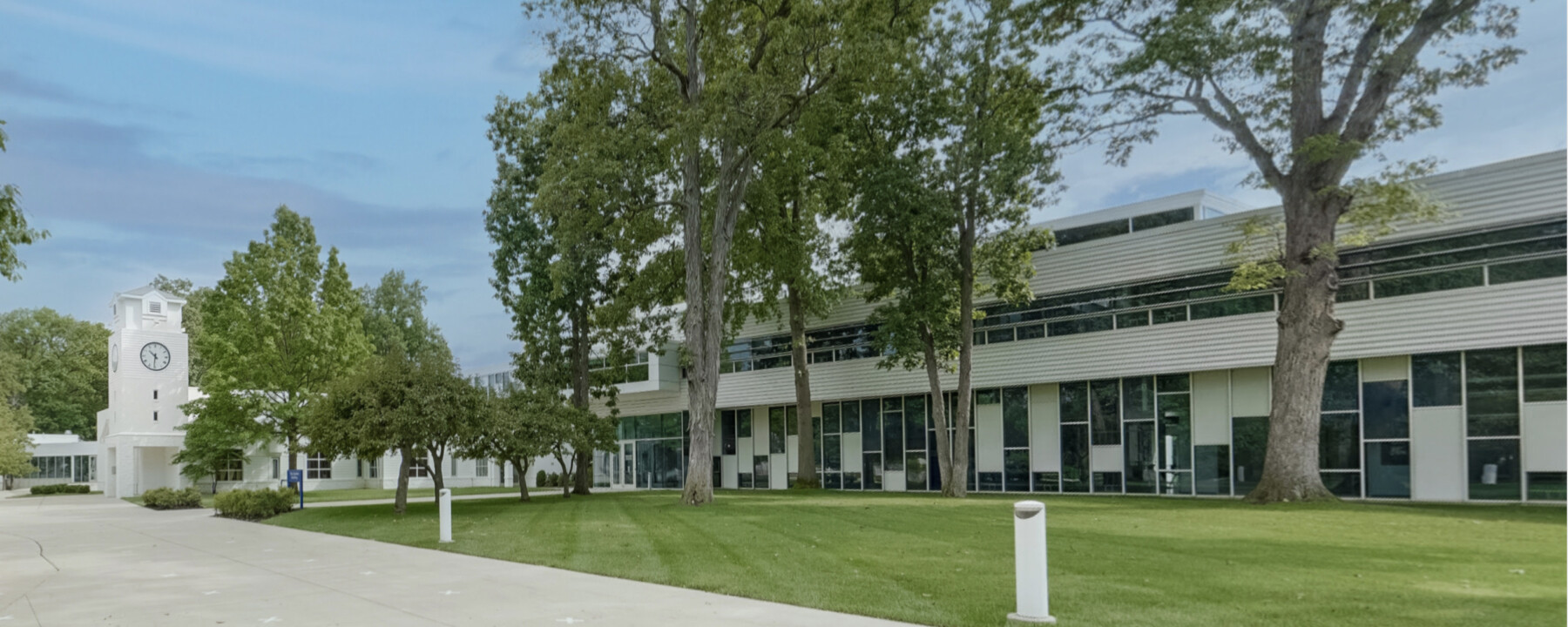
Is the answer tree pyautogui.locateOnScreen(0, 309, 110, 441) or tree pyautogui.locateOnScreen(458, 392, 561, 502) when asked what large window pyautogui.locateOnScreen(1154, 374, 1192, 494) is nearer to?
tree pyautogui.locateOnScreen(458, 392, 561, 502)

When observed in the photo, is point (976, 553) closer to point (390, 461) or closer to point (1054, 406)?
point (1054, 406)

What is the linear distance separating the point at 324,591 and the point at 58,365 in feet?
265

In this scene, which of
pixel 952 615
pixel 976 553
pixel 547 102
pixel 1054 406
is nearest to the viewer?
pixel 952 615

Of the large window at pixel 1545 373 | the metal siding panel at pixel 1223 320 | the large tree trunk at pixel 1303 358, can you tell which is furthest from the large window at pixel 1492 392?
the large tree trunk at pixel 1303 358

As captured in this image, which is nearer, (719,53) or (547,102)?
(719,53)

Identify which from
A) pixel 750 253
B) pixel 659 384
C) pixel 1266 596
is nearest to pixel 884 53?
pixel 750 253

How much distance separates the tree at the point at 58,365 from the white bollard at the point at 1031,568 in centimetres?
8248

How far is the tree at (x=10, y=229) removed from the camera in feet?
39.5

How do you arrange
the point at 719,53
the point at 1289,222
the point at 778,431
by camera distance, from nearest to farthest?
the point at 1289,222 < the point at 719,53 < the point at 778,431

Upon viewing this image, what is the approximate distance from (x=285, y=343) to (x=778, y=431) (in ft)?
61.0

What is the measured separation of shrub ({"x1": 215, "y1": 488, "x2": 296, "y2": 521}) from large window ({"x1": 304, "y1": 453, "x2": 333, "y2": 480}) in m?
28.8

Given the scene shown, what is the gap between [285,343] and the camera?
36312 mm

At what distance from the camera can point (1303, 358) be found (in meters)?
19.2

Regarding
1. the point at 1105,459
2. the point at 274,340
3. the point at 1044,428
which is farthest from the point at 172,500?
the point at 1105,459
